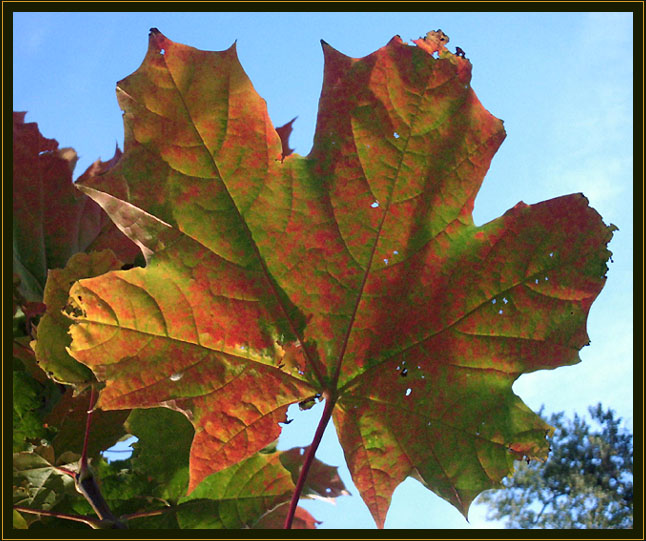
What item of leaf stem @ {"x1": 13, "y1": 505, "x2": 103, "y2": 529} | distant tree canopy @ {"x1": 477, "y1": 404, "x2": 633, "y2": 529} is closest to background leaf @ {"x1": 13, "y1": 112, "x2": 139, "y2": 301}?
leaf stem @ {"x1": 13, "y1": 505, "x2": 103, "y2": 529}

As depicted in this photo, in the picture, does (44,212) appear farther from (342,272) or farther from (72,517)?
(342,272)

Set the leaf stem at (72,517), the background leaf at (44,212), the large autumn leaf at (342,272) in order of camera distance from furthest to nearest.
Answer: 1. the background leaf at (44,212)
2. the leaf stem at (72,517)
3. the large autumn leaf at (342,272)

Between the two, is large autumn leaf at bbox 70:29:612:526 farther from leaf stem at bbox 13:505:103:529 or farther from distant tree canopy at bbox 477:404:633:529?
distant tree canopy at bbox 477:404:633:529

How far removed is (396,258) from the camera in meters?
0.80

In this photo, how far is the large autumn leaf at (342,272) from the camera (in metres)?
→ 0.75

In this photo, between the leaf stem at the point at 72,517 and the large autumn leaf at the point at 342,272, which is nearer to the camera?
the large autumn leaf at the point at 342,272

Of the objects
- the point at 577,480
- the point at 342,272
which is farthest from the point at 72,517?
the point at 577,480

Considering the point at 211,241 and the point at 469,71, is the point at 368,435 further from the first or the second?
the point at 469,71

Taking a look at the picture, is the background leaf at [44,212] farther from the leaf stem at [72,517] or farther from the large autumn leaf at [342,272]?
the large autumn leaf at [342,272]

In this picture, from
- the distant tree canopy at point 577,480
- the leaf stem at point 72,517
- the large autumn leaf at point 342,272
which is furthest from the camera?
the distant tree canopy at point 577,480

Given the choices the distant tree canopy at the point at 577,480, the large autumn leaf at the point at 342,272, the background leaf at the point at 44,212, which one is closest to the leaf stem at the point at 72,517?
the large autumn leaf at the point at 342,272

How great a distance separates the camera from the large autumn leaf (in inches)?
29.4

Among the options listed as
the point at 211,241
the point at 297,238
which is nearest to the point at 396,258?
the point at 297,238

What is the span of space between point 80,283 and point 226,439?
295mm
